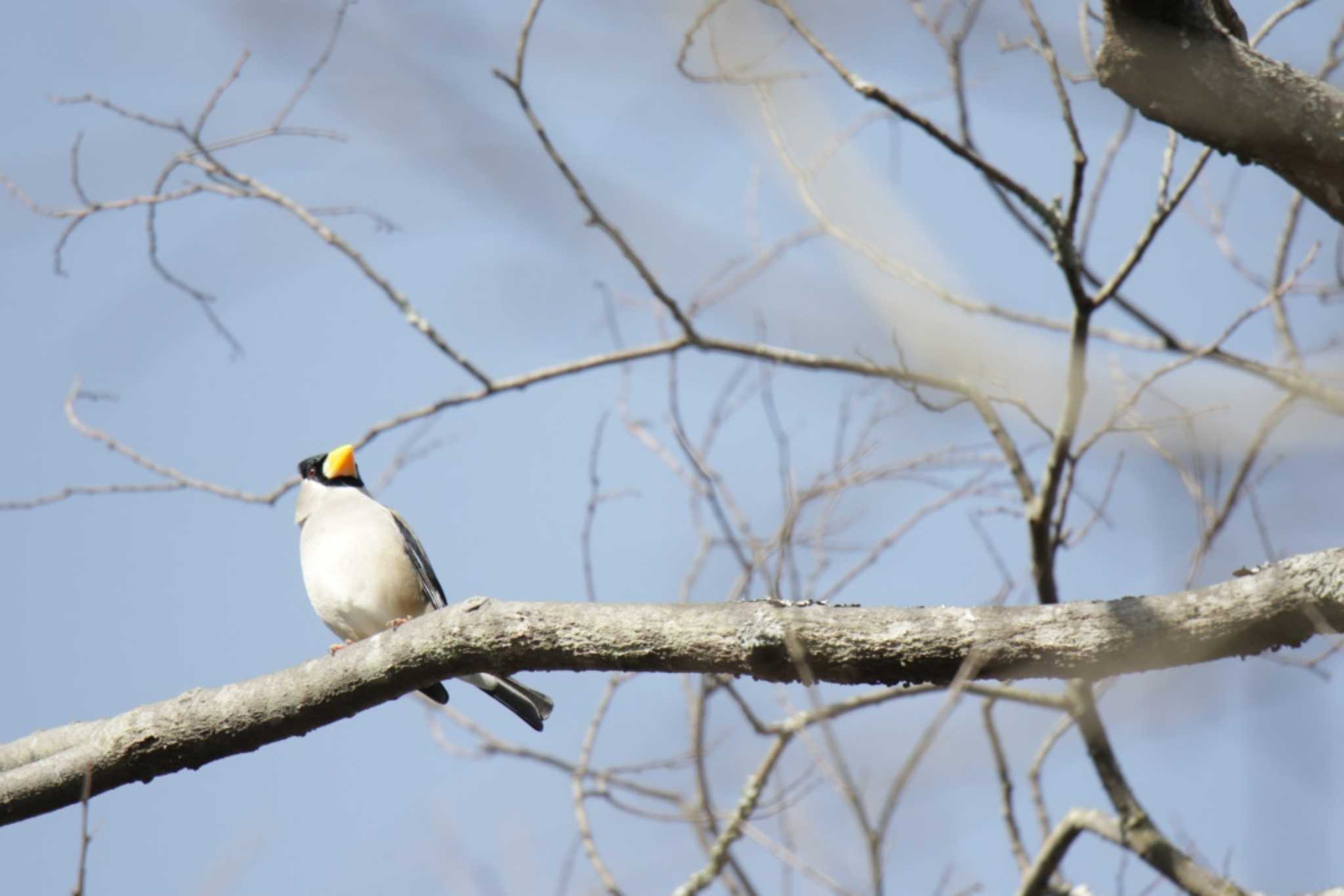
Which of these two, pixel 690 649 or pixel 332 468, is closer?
pixel 690 649

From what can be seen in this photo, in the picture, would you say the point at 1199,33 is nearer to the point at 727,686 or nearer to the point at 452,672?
the point at 452,672

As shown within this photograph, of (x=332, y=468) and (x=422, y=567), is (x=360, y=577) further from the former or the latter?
(x=332, y=468)

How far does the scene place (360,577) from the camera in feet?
16.9

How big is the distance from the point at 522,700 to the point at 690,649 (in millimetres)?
1548

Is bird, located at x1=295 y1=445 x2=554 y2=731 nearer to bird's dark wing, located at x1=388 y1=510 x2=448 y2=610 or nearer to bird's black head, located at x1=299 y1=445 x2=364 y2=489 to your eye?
bird's dark wing, located at x1=388 y1=510 x2=448 y2=610

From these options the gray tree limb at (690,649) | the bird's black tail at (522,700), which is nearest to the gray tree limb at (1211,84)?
the gray tree limb at (690,649)

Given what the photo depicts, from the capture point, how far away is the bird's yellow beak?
6.48 m

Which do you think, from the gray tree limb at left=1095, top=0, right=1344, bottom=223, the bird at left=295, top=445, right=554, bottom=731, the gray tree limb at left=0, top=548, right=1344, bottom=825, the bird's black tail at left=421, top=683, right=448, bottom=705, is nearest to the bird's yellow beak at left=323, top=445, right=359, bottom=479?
the bird at left=295, top=445, right=554, bottom=731

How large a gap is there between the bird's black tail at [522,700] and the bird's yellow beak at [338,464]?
2417 mm

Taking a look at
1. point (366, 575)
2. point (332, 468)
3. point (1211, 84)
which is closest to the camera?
point (1211, 84)

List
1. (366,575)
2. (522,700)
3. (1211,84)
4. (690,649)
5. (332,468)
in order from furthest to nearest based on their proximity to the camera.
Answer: (332,468), (366,575), (522,700), (690,649), (1211,84)

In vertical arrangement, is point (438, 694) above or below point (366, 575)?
below

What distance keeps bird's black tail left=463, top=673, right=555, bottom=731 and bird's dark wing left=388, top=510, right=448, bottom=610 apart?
35.4 inches

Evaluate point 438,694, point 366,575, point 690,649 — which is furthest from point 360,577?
point 690,649
